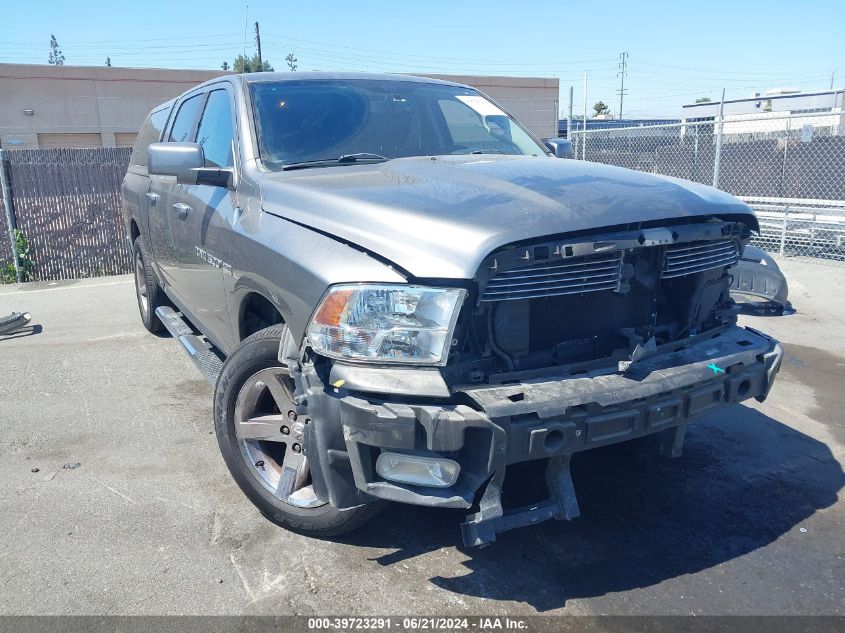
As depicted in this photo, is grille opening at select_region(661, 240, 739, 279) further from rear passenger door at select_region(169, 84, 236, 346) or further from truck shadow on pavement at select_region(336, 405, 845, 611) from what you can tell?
rear passenger door at select_region(169, 84, 236, 346)

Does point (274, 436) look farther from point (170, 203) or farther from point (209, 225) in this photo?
point (170, 203)

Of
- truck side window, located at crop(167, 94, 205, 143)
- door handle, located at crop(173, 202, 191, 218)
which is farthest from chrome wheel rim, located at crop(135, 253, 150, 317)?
door handle, located at crop(173, 202, 191, 218)

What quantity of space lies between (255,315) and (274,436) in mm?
704

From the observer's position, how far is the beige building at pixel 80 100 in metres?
32.2

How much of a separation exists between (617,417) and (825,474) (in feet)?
6.54

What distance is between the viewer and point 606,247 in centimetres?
271

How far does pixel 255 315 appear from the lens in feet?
12.0

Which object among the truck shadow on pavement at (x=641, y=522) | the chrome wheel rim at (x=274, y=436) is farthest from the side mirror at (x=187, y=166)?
the truck shadow on pavement at (x=641, y=522)

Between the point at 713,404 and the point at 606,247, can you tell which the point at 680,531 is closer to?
the point at 713,404

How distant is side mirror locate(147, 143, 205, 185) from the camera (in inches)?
141

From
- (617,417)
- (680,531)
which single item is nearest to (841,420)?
(680,531)

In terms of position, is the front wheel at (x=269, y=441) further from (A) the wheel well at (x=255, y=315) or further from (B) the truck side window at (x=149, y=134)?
(B) the truck side window at (x=149, y=134)

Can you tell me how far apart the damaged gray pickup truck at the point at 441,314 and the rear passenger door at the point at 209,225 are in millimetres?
34

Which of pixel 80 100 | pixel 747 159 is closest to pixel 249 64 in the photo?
pixel 80 100
